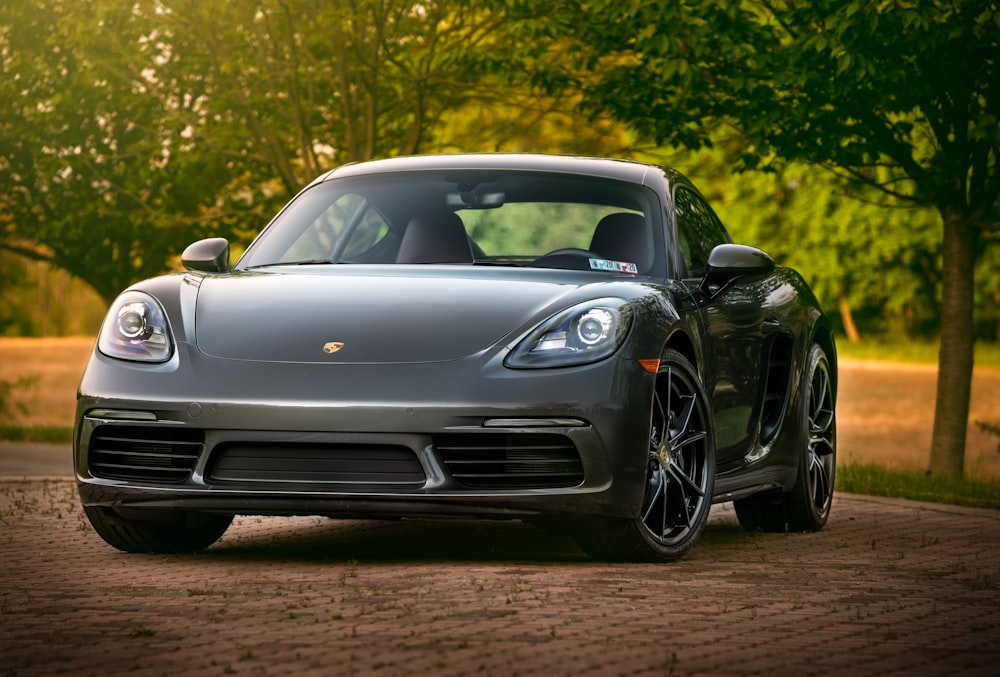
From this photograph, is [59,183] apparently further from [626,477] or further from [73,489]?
[626,477]

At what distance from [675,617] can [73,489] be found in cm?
553

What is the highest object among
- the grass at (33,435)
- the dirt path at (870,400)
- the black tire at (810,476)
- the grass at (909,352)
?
the black tire at (810,476)

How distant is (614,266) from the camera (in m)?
7.40

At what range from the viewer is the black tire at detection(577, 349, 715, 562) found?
670 cm

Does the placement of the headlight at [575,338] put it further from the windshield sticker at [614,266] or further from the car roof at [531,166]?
the car roof at [531,166]

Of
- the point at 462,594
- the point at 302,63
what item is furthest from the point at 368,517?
the point at 302,63

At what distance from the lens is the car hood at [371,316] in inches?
253

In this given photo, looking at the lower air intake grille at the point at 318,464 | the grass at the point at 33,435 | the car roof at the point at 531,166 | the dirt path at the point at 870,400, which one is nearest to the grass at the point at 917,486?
the dirt path at the point at 870,400

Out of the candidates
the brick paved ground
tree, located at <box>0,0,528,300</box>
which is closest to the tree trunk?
tree, located at <box>0,0,528,300</box>

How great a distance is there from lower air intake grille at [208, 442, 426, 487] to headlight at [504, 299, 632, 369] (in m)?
0.53

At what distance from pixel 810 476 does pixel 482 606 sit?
11.4 ft

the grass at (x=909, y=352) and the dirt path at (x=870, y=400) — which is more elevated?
the dirt path at (x=870, y=400)

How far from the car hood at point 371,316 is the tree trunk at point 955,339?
7309 millimetres

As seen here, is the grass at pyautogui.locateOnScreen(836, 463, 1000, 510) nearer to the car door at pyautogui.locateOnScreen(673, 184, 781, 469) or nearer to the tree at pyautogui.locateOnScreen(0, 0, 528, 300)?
the car door at pyautogui.locateOnScreen(673, 184, 781, 469)
